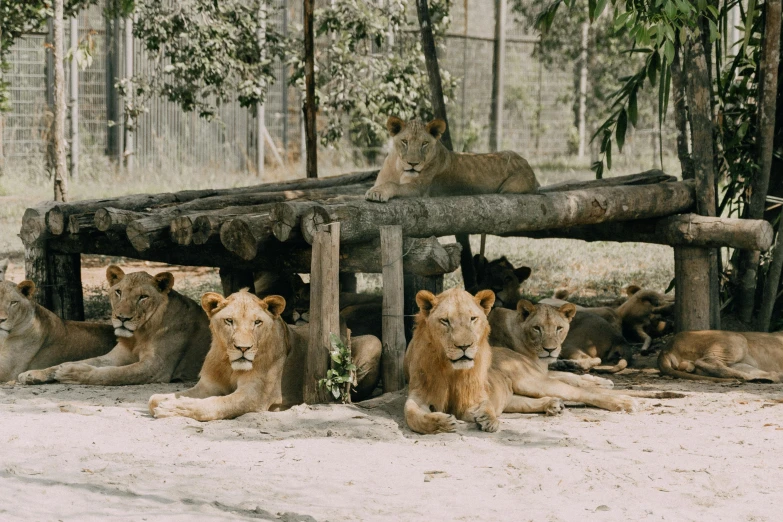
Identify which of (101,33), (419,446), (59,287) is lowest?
(419,446)

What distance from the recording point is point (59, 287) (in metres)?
8.36

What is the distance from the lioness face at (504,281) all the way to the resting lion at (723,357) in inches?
55.8

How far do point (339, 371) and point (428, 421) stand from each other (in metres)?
0.78

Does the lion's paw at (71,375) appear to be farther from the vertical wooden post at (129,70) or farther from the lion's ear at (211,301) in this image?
the vertical wooden post at (129,70)

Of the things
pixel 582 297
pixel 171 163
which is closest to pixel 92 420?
pixel 582 297

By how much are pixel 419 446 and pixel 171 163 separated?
12.9m

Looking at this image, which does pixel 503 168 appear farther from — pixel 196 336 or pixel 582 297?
pixel 582 297

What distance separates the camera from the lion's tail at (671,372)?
24.7 ft

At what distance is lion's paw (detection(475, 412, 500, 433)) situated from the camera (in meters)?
5.86

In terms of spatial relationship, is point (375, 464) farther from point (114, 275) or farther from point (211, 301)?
point (114, 275)

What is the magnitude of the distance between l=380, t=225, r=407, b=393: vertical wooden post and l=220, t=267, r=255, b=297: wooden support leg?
2204 millimetres

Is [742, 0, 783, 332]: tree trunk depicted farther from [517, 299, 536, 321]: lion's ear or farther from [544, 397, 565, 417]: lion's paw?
[544, 397, 565, 417]: lion's paw

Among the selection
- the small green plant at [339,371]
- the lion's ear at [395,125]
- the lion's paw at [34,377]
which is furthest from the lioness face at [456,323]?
the lion's paw at [34,377]

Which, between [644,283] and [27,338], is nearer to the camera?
[27,338]
